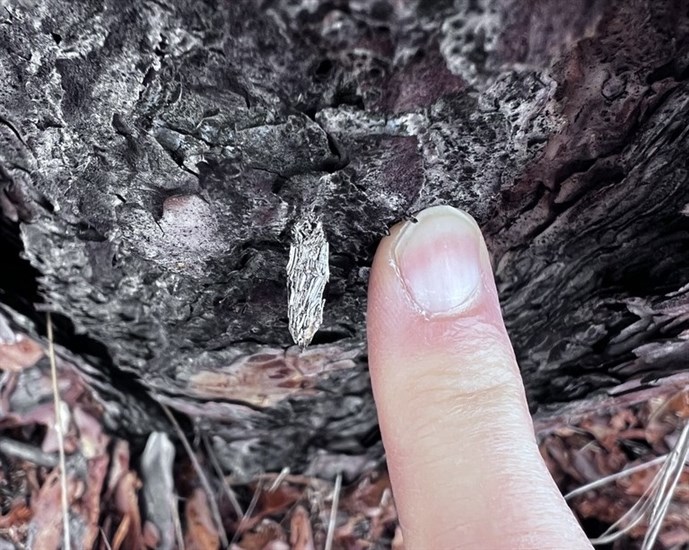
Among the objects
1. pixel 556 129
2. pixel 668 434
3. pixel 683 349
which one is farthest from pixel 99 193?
pixel 668 434

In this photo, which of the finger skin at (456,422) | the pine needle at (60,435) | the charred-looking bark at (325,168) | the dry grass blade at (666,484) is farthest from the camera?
the dry grass blade at (666,484)

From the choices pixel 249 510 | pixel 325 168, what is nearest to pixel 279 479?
pixel 249 510

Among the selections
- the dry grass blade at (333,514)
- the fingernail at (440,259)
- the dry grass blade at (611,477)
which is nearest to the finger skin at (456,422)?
the fingernail at (440,259)

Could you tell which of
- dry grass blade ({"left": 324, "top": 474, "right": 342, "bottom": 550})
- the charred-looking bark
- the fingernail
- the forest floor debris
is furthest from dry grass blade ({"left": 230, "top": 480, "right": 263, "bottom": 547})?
the fingernail

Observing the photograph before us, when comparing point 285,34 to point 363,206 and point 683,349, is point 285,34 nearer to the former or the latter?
point 363,206

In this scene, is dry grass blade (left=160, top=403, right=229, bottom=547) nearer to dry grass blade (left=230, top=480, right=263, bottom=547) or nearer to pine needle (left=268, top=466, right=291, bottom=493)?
dry grass blade (left=230, top=480, right=263, bottom=547)

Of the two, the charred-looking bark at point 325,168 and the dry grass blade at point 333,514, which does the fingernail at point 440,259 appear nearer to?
the charred-looking bark at point 325,168

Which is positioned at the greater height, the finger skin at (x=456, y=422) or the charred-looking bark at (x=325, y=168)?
the charred-looking bark at (x=325, y=168)
